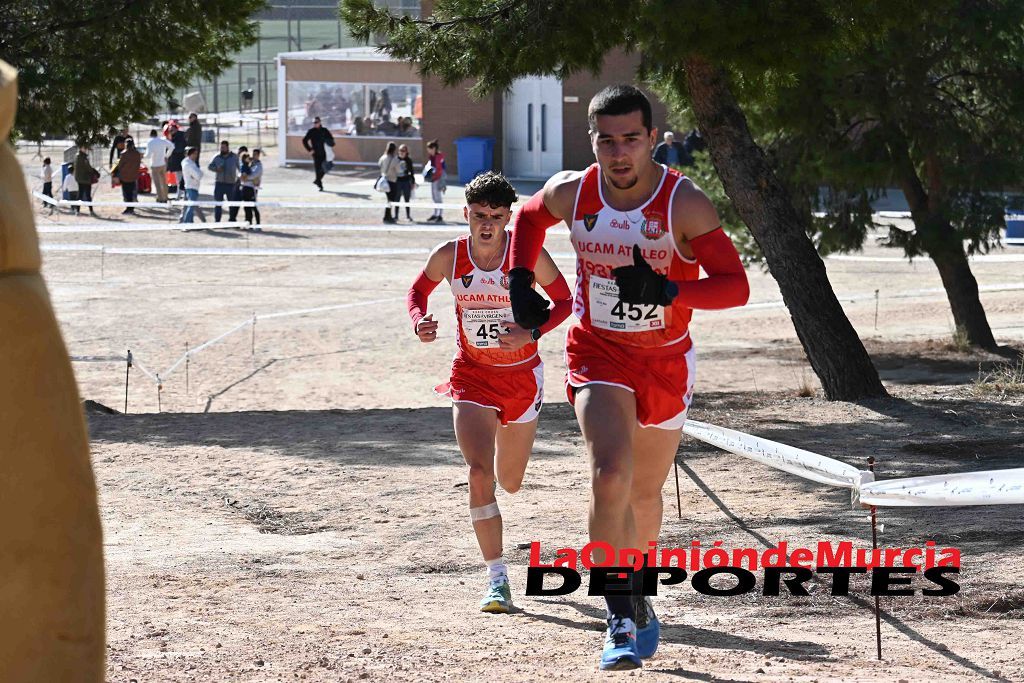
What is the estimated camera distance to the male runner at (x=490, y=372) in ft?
19.7

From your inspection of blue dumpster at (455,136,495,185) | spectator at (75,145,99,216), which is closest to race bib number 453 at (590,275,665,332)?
spectator at (75,145,99,216)

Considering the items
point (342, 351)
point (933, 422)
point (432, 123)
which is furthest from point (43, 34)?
point (432, 123)

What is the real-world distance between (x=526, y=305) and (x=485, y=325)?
0.98 metres

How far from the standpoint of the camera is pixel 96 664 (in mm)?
2283

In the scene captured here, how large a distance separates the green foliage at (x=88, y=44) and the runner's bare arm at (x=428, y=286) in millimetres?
6157

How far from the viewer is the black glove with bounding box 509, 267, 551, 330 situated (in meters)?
5.14

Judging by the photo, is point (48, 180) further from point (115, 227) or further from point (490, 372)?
point (490, 372)

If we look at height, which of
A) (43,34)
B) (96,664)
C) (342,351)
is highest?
(43,34)

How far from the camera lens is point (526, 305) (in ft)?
16.8

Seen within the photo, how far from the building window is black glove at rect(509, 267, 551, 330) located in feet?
106

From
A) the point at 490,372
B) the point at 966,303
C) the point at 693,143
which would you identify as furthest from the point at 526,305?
the point at 693,143

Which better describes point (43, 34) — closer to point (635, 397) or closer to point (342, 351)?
point (342, 351)

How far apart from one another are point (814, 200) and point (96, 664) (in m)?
14.1

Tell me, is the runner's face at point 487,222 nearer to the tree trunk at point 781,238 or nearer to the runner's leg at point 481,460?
the runner's leg at point 481,460
